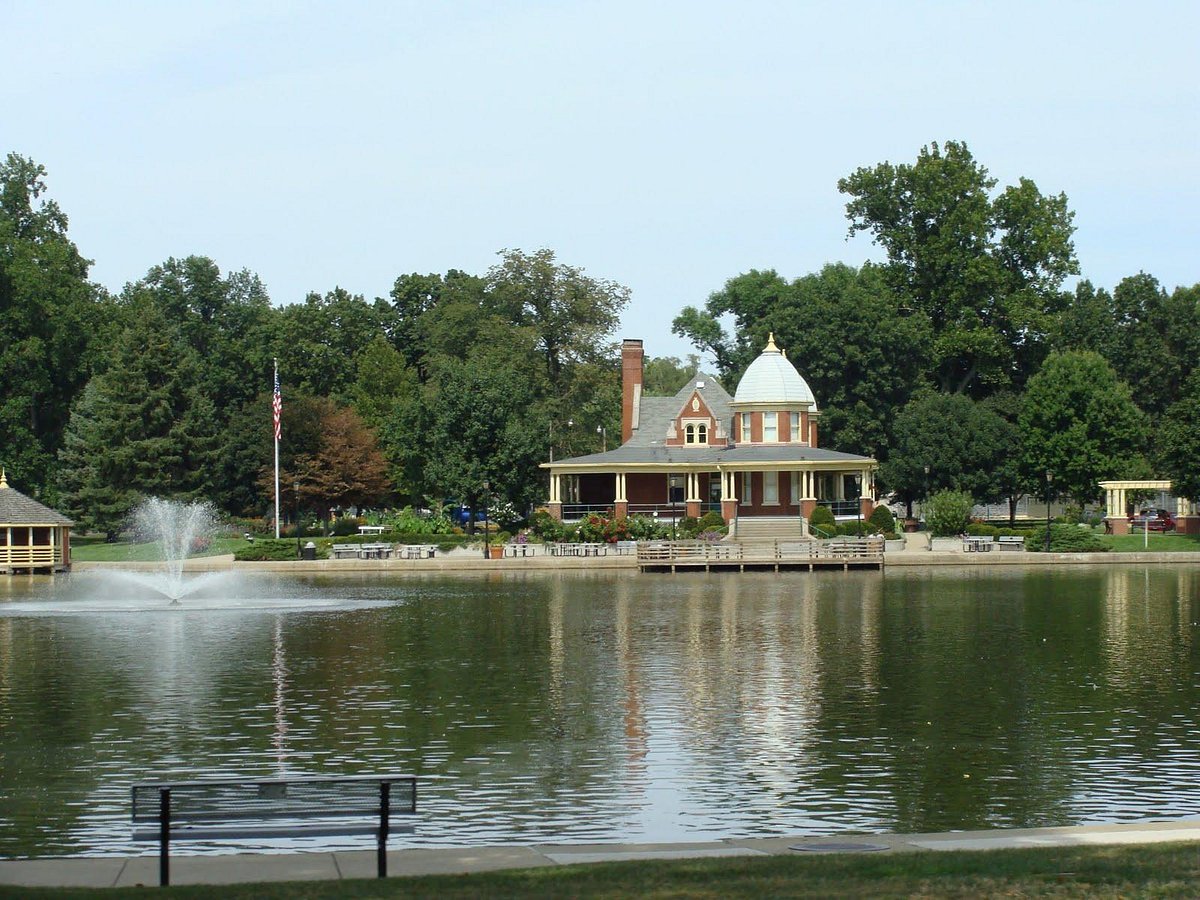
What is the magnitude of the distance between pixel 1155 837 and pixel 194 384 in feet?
288

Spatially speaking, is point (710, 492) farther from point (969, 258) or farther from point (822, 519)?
point (969, 258)

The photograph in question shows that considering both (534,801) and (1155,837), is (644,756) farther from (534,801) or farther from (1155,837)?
(1155,837)

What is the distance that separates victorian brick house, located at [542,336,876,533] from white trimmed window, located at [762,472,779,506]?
5 cm

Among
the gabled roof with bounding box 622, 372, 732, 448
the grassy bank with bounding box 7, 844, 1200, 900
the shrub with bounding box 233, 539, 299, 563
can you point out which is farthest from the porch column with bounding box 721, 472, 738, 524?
the grassy bank with bounding box 7, 844, 1200, 900

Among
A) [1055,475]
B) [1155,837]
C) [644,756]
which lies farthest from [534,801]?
[1055,475]

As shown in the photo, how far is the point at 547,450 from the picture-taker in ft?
290

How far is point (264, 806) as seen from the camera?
14.4m

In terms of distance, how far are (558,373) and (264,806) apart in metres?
93.3

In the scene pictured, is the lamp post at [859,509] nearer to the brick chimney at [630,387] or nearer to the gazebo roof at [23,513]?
the brick chimney at [630,387]

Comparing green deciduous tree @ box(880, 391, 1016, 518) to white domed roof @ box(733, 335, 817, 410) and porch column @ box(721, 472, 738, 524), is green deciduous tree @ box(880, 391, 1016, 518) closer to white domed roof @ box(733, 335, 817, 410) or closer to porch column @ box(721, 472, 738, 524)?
white domed roof @ box(733, 335, 817, 410)

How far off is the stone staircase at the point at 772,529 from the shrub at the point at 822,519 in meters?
0.46

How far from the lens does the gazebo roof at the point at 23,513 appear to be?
234 feet

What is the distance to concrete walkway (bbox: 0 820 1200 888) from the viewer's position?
14086 mm

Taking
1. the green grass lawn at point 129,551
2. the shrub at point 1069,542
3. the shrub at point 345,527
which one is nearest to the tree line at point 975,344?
the shrub at point 1069,542
